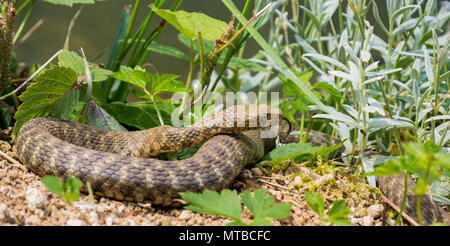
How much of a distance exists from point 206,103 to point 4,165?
4.07ft

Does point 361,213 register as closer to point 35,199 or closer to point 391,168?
point 391,168

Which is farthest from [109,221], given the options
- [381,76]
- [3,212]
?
[381,76]

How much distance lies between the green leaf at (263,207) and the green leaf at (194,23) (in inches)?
36.6

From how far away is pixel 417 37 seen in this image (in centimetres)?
324

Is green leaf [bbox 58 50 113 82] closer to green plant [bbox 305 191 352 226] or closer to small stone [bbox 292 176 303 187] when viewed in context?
small stone [bbox 292 176 303 187]

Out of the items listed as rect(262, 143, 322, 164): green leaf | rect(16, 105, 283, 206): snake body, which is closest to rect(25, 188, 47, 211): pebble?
rect(16, 105, 283, 206): snake body

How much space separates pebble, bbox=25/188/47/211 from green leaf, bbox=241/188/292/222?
0.83 metres

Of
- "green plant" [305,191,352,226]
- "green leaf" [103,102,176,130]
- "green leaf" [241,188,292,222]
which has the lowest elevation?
"green plant" [305,191,352,226]

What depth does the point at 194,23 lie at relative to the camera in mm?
2275

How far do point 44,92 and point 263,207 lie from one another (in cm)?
144

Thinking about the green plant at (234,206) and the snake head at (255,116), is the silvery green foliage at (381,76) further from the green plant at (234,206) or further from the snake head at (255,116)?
the green plant at (234,206)

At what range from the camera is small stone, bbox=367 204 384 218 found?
7.18ft

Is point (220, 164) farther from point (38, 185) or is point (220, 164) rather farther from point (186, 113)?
point (38, 185)
